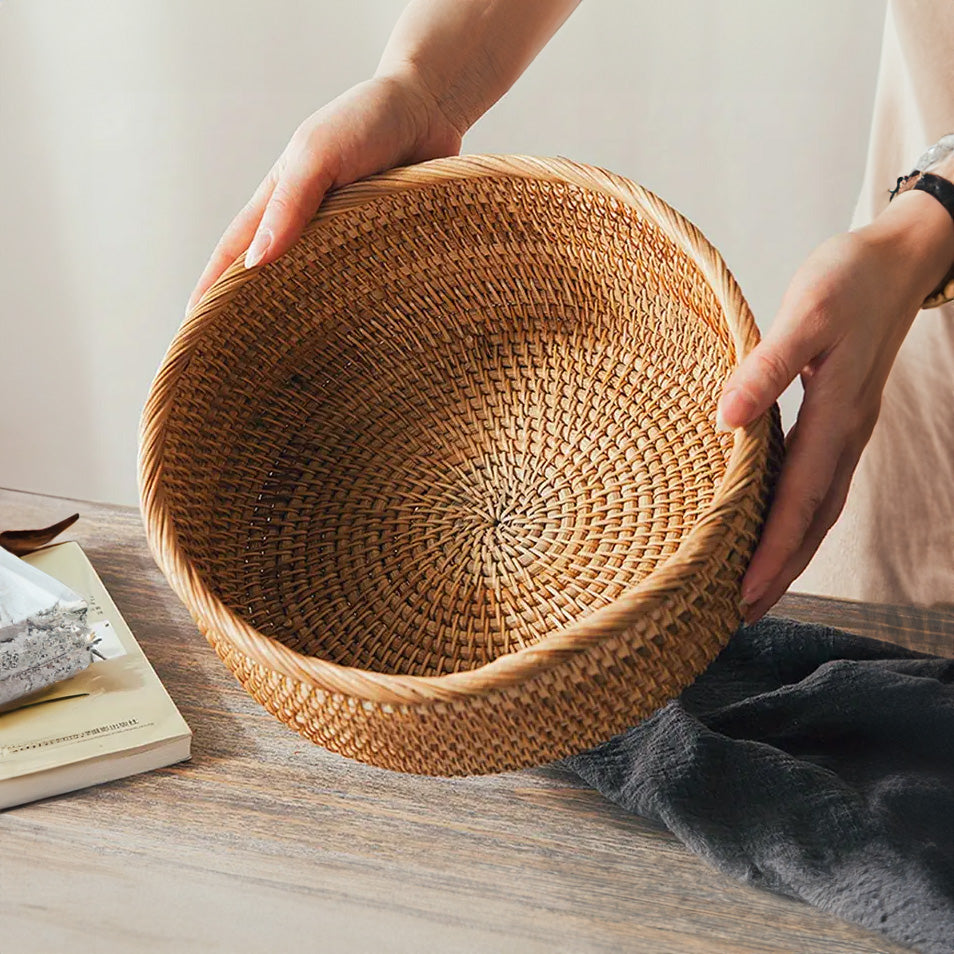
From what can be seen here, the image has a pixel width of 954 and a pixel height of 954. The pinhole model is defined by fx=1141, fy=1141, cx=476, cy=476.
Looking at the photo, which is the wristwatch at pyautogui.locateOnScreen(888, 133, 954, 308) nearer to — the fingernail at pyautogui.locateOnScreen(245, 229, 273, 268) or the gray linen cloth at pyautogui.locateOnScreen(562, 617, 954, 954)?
the gray linen cloth at pyautogui.locateOnScreen(562, 617, 954, 954)

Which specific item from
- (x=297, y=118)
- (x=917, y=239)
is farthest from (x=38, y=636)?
(x=297, y=118)

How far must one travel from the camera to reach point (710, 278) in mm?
607

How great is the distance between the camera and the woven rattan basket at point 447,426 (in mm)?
683

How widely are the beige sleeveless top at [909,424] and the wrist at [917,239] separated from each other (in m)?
0.19

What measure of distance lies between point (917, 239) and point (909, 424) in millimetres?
311

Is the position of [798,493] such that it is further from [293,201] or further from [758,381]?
A: [293,201]

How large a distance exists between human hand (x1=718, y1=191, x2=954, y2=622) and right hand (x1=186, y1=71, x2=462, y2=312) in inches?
12.5

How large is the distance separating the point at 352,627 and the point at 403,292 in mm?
261

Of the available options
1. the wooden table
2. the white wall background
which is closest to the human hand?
the wooden table

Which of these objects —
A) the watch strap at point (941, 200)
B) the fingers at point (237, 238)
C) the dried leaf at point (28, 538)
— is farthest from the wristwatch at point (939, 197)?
the dried leaf at point (28, 538)

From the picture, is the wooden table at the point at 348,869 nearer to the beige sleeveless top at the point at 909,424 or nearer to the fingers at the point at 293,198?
the fingers at the point at 293,198

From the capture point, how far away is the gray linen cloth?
553mm

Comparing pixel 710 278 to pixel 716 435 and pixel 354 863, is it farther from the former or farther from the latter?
pixel 354 863

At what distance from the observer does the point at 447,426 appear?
861 mm
